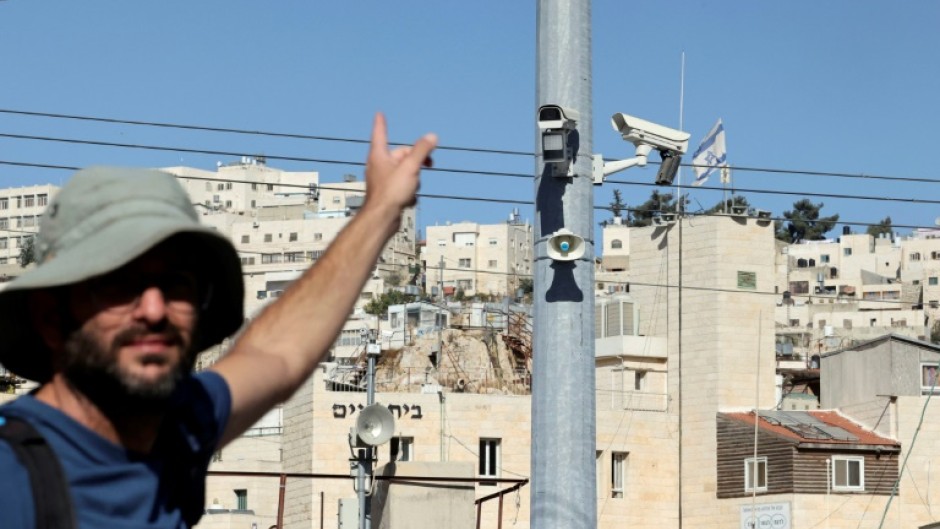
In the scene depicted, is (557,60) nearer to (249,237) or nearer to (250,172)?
(249,237)

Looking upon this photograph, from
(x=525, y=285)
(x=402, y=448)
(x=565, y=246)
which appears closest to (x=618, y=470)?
(x=402, y=448)

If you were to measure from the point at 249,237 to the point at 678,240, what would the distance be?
11027cm

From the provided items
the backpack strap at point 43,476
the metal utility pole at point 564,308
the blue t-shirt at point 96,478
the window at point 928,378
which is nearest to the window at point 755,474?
A: the window at point 928,378

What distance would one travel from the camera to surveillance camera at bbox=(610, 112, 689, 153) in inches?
621

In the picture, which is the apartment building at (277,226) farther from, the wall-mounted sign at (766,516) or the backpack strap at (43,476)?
the backpack strap at (43,476)

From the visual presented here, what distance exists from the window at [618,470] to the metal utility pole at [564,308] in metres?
43.1

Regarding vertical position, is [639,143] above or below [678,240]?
below

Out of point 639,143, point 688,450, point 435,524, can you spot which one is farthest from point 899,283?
point 639,143

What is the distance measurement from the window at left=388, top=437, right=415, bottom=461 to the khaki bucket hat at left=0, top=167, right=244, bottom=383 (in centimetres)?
4952

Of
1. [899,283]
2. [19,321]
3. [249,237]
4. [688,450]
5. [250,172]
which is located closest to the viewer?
[19,321]

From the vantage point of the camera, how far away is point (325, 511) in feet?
170

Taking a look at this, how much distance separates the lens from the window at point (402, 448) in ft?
172

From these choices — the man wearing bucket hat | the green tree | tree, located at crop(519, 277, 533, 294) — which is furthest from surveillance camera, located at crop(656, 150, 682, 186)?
tree, located at crop(519, 277, 533, 294)

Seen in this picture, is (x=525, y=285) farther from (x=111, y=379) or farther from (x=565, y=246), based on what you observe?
(x=111, y=379)
